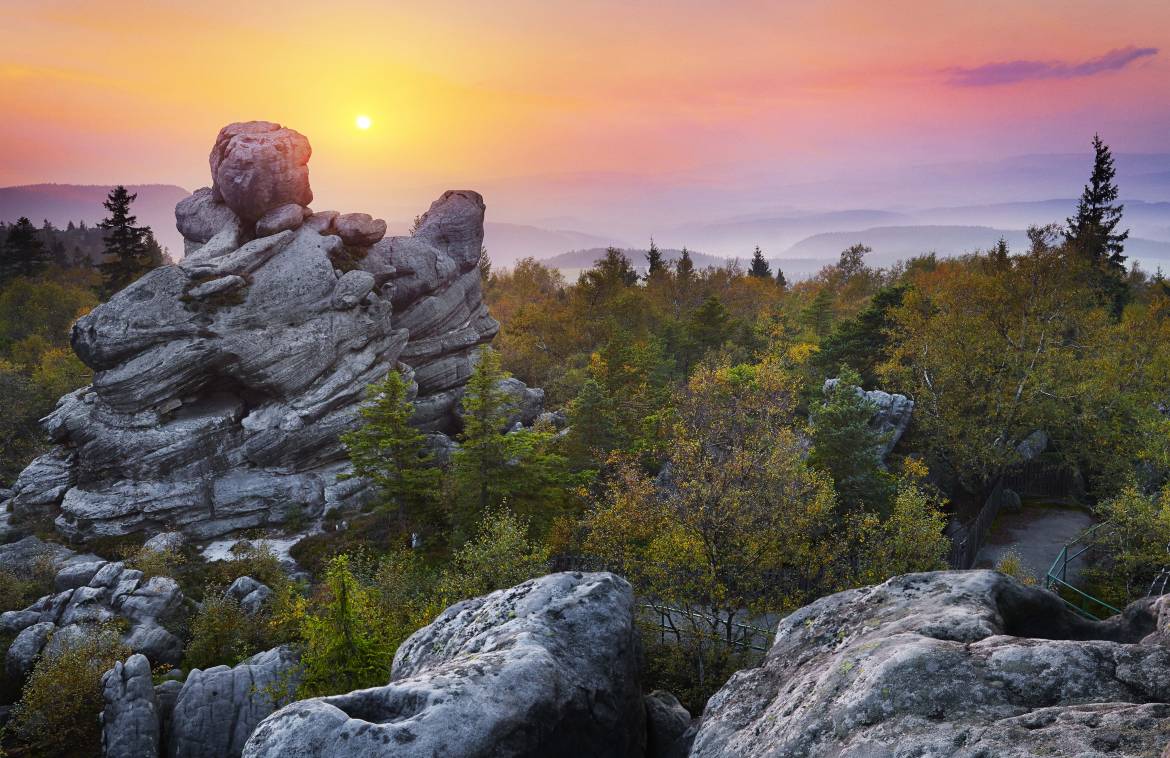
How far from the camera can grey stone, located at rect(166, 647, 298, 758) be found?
22141 mm

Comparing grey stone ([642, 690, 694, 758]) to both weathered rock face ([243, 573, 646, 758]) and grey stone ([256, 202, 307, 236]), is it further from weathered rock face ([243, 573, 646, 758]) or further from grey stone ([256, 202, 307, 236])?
grey stone ([256, 202, 307, 236])

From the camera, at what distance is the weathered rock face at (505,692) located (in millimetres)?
11438

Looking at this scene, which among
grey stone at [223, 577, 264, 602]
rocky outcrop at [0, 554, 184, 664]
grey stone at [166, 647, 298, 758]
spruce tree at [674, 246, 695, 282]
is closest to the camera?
grey stone at [166, 647, 298, 758]

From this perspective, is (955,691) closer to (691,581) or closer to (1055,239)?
(691,581)

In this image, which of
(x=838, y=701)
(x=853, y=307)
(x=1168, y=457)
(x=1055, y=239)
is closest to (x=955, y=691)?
(x=838, y=701)

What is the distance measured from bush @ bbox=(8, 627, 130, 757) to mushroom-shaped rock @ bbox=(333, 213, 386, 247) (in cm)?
3949

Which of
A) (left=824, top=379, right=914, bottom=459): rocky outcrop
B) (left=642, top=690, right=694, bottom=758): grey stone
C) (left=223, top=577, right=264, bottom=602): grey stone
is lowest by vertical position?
(left=223, top=577, right=264, bottom=602): grey stone

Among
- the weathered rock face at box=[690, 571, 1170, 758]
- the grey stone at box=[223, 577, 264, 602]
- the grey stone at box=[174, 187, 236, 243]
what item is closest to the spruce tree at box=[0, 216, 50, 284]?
the grey stone at box=[174, 187, 236, 243]

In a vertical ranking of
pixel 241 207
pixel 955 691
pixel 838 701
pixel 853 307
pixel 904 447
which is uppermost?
pixel 241 207

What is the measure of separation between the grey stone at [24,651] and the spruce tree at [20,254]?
82240 mm

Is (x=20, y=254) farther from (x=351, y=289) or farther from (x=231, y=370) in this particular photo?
(x=351, y=289)

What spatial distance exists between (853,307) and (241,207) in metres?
73.8

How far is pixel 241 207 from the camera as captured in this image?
52.6 metres

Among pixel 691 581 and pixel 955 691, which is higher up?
pixel 955 691
